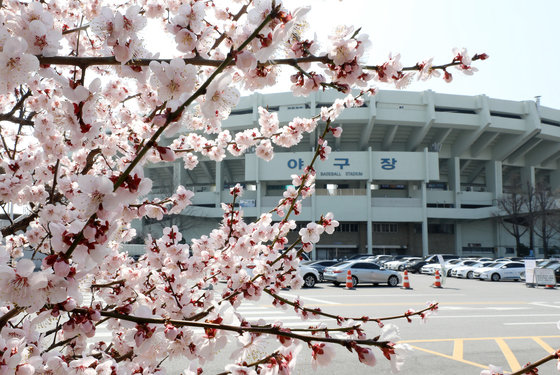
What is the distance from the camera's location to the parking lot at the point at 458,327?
6156mm

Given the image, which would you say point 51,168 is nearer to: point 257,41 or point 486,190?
point 257,41

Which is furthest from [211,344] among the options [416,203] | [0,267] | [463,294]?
[416,203]

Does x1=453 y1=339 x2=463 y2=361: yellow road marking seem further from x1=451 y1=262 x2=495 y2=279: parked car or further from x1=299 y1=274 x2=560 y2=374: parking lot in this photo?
x1=451 y1=262 x2=495 y2=279: parked car

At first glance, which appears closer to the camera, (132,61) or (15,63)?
(15,63)

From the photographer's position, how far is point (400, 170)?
134 feet

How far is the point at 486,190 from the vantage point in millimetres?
45938

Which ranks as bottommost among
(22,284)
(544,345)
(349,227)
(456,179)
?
(544,345)

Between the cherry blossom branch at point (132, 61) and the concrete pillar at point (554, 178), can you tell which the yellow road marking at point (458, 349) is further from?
the concrete pillar at point (554, 178)

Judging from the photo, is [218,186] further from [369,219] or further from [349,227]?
[369,219]

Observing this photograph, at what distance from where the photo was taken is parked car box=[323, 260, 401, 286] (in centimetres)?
1845

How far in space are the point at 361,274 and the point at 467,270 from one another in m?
10.4

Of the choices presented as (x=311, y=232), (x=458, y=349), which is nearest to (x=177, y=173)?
(x=458, y=349)

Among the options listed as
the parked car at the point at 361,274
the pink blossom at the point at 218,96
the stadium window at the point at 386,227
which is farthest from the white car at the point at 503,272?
the pink blossom at the point at 218,96

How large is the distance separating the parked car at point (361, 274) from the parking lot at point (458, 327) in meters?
2.75
